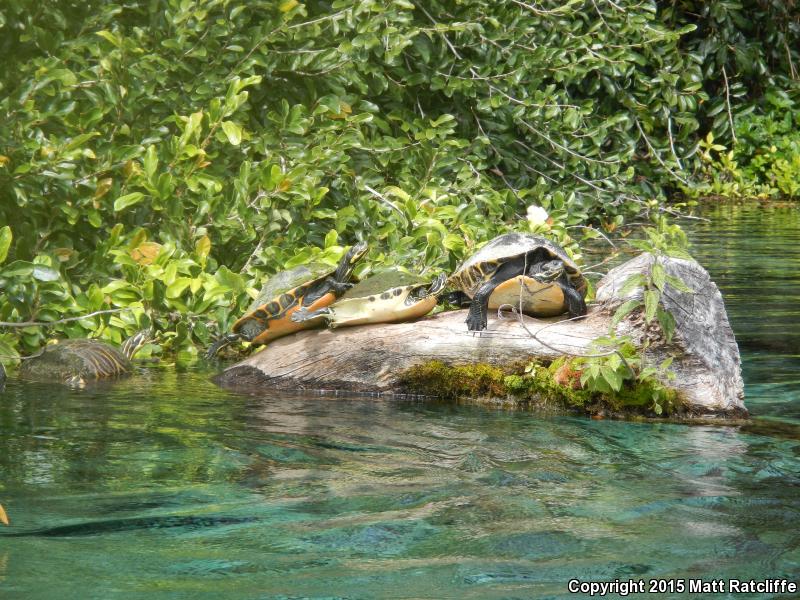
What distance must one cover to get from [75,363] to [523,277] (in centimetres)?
256

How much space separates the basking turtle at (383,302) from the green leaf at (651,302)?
3.90ft

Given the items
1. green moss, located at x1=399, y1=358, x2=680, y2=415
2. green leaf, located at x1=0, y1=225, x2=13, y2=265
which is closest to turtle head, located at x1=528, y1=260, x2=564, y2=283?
green moss, located at x1=399, y1=358, x2=680, y2=415

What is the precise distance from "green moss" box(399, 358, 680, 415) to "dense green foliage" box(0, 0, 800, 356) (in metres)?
1.58

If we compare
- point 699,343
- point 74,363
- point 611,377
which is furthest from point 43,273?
point 699,343

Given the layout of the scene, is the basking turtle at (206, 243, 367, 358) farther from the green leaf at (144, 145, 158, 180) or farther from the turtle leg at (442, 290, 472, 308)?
the green leaf at (144, 145, 158, 180)

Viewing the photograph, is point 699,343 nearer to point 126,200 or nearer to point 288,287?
point 288,287

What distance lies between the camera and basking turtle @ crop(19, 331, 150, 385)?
6.53m

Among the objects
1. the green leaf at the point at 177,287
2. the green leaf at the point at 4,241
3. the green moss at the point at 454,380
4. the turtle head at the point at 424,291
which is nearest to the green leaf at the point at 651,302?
the green moss at the point at 454,380

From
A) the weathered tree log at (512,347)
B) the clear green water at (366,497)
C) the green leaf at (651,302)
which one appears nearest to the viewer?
the clear green water at (366,497)

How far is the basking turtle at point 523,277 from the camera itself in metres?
6.02

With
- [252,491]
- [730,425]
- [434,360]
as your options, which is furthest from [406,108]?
[252,491]

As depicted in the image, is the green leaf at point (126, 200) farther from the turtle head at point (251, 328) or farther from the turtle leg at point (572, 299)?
the turtle leg at point (572, 299)

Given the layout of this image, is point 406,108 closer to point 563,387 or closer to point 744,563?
point 563,387

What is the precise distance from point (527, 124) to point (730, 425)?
661 cm
